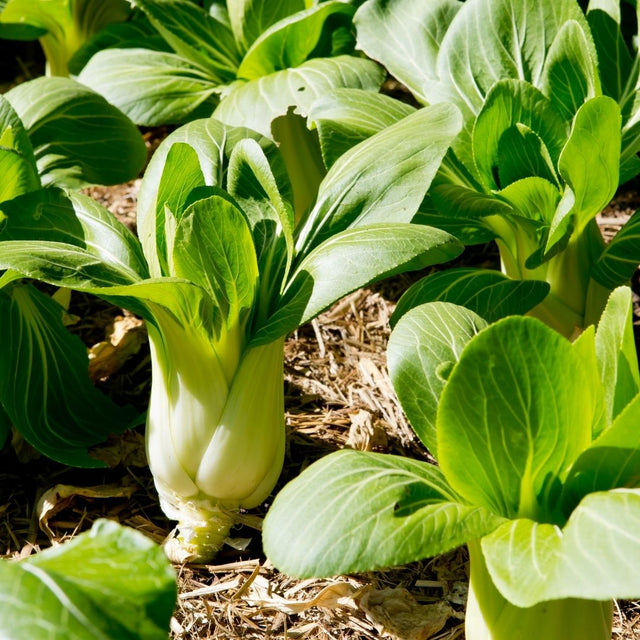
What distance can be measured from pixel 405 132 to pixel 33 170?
2.22 ft

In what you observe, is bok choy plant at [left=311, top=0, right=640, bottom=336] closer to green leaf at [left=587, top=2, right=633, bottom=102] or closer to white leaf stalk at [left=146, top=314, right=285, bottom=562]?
green leaf at [left=587, top=2, right=633, bottom=102]

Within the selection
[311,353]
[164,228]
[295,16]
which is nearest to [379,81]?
[295,16]

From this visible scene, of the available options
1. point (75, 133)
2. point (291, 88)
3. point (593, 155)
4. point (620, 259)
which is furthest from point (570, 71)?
point (75, 133)

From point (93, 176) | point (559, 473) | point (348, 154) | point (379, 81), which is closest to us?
point (559, 473)

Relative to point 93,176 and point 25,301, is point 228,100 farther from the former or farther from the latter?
point 25,301

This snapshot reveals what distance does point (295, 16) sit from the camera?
77.3 inches

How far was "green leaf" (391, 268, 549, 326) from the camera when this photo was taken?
1.68 metres

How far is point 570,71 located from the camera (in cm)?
172

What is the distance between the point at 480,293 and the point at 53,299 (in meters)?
0.81

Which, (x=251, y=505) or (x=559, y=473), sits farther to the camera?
(x=251, y=505)

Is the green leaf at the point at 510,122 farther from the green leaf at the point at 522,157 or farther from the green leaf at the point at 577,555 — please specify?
the green leaf at the point at 577,555

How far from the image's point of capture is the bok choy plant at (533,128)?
1.60 m

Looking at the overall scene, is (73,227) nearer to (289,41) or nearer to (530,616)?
(289,41)

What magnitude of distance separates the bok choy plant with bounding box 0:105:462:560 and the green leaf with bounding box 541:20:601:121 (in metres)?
0.30
